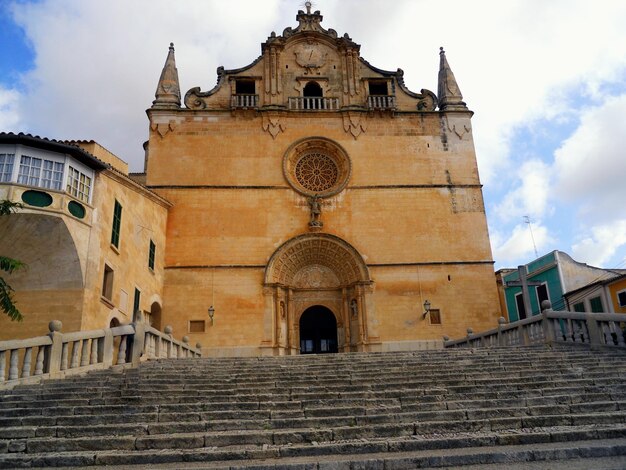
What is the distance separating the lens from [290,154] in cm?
2133

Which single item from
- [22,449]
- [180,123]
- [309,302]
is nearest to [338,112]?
[180,123]

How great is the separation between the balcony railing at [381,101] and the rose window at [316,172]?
10.2 ft

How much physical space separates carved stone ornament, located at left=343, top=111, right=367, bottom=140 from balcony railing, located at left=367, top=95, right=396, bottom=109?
77cm

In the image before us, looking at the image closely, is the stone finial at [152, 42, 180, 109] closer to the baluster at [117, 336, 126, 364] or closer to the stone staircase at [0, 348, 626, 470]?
the baluster at [117, 336, 126, 364]

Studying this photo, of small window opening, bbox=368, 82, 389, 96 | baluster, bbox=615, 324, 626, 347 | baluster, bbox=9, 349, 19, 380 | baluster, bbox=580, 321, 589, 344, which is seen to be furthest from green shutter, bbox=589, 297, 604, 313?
baluster, bbox=9, 349, 19, 380

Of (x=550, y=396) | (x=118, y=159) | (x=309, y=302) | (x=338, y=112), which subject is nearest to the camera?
(x=550, y=396)

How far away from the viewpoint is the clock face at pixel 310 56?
22719mm

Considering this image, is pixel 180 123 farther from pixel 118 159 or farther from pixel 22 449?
pixel 22 449

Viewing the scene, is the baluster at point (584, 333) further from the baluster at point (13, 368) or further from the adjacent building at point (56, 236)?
the adjacent building at point (56, 236)

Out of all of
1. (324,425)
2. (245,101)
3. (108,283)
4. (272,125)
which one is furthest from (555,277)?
(324,425)

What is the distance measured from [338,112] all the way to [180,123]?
22.1 ft

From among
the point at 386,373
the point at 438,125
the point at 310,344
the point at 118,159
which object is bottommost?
the point at 386,373

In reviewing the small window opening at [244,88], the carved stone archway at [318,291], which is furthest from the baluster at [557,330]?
the small window opening at [244,88]

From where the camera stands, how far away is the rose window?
21.5 m
